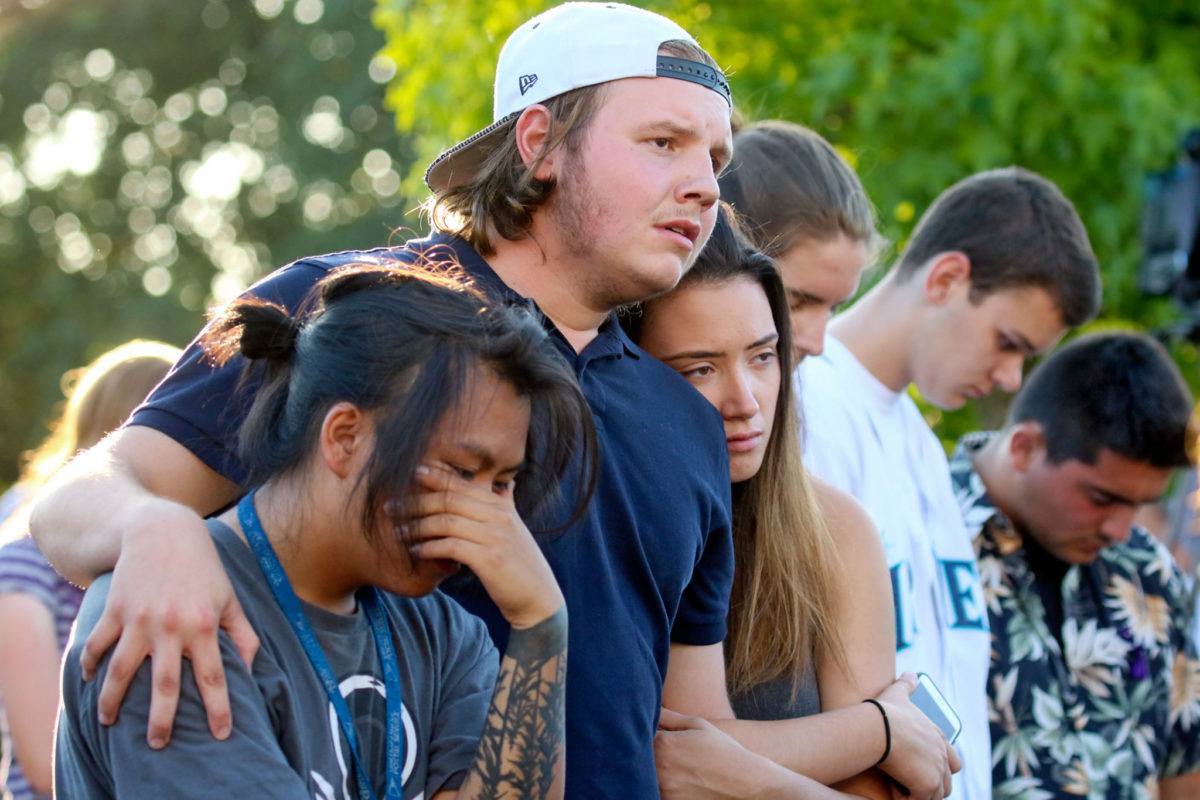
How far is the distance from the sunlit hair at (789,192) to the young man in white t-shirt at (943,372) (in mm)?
→ 339

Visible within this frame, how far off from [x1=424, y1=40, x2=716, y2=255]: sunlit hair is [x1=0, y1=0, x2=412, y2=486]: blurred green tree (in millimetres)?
15153

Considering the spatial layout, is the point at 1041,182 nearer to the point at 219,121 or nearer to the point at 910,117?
the point at 910,117

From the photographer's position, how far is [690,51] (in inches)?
100

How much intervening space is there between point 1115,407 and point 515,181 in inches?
104

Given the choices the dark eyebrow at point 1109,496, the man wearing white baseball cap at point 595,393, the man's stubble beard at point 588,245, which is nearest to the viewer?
the man wearing white baseball cap at point 595,393

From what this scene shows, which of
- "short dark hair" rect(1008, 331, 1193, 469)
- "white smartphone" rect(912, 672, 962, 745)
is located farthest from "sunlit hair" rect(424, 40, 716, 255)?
"short dark hair" rect(1008, 331, 1193, 469)

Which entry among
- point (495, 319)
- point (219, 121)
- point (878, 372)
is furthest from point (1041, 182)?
point (219, 121)

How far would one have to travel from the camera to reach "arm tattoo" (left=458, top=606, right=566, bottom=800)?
6.62ft

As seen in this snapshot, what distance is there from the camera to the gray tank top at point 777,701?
2.67 meters

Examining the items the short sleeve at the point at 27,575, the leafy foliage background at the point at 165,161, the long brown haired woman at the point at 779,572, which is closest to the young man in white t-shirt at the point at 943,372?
the long brown haired woman at the point at 779,572

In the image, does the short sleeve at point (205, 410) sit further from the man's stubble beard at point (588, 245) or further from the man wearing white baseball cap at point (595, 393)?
the man's stubble beard at point (588, 245)

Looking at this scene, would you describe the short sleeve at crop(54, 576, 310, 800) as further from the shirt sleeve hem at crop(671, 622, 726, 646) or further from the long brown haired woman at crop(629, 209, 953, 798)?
the long brown haired woman at crop(629, 209, 953, 798)

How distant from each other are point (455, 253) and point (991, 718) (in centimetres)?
223

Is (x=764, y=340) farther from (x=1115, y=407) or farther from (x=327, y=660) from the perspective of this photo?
(x=1115, y=407)
